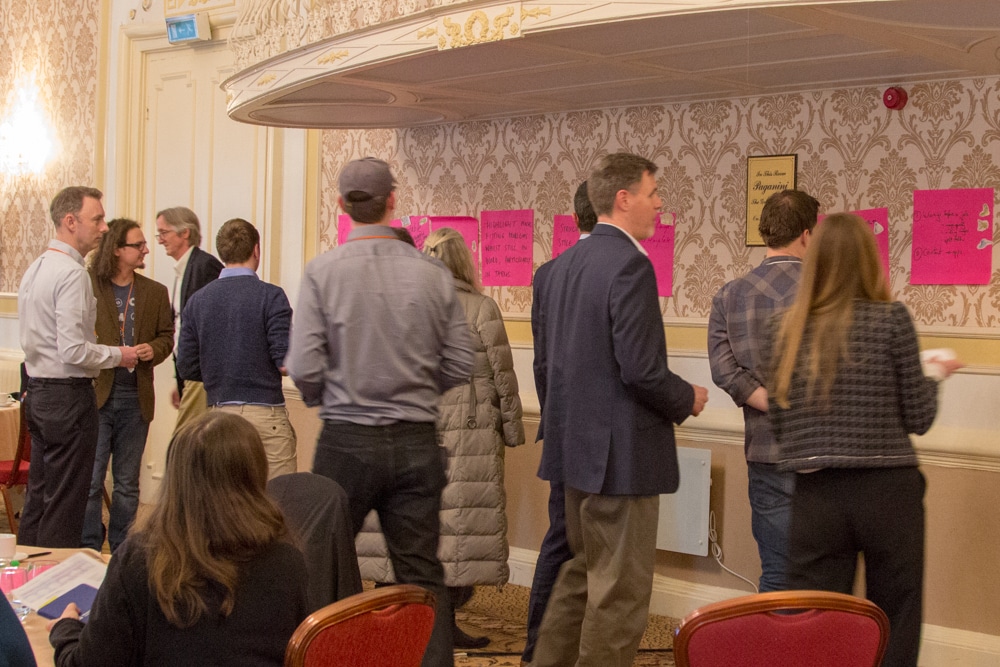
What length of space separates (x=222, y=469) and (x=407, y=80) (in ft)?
9.23

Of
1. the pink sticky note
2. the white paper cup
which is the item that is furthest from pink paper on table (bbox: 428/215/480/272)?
the white paper cup

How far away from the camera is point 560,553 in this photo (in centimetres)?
368

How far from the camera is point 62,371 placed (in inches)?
181

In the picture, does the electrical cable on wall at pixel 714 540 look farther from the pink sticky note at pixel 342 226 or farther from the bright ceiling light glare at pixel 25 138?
the bright ceiling light glare at pixel 25 138

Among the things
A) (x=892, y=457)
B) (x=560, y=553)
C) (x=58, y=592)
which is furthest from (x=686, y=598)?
(x=58, y=592)

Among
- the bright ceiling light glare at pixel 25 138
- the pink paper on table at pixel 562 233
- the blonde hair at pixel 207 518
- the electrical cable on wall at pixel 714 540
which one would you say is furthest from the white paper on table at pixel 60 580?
the bright ceiling light glare at pixel 25 138

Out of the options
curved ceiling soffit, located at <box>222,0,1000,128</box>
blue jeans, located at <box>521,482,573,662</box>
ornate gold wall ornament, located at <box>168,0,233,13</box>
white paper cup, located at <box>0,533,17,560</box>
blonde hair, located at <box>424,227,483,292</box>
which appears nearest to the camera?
white paper cup, located at <box>0,533,17,560</box>

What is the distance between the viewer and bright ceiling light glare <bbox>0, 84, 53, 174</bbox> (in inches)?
327

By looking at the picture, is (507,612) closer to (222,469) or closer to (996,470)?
(996,470)

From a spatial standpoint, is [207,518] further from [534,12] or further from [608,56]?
[608,56]

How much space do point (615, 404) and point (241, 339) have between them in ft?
5.55

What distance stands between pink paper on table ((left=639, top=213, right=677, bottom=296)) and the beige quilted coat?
0.89m

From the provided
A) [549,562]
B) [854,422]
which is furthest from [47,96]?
[854,422]

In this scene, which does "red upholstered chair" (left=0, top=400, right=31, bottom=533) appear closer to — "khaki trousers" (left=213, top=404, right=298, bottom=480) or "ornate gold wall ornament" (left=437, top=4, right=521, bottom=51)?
"khaki trousers" (left=213, top=404, right=298, bottom=480)
